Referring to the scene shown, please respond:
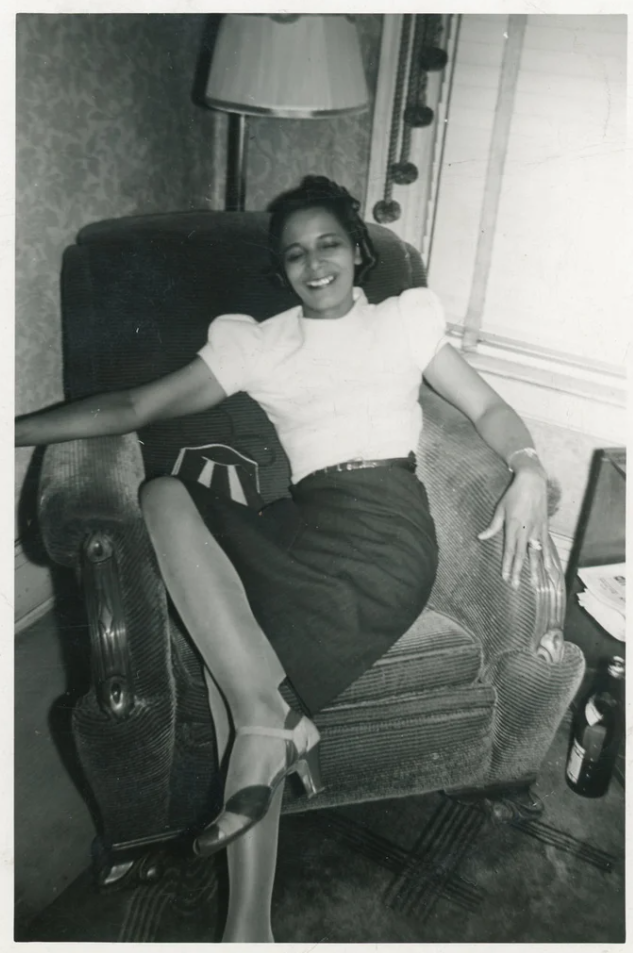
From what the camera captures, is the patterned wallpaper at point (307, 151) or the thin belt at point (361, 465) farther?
the patterned wallpaper at point (307, 151)

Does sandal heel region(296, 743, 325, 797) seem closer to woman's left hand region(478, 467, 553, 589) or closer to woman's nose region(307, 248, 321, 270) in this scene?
woman's left hand region(478, 467, 553, 589)

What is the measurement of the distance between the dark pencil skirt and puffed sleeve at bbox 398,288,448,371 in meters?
0.26

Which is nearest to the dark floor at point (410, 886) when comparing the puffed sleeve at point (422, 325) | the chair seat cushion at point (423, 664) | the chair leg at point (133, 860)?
the chair leg at point (133, 860)

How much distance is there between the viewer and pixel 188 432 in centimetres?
149

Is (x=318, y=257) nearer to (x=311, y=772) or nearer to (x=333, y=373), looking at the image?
(x=333, y=373)

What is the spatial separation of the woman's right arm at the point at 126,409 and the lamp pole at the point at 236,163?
64 cm

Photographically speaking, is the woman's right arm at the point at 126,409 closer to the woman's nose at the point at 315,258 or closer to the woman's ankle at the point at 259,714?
the woman's nose at the point at 315,258

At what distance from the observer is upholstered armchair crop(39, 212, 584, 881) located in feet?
3.76

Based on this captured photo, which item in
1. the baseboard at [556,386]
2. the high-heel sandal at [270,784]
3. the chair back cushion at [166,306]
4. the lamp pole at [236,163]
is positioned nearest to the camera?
the high-heel sandal at [270,784]

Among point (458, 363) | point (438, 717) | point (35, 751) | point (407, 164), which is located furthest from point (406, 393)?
point (35, 751)

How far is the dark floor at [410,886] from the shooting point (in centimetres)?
123

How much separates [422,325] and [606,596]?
0.75 metres

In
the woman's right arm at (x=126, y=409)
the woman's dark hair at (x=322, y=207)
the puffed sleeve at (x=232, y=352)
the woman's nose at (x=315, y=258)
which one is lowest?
the woman's right arm at (x=126, y=409)

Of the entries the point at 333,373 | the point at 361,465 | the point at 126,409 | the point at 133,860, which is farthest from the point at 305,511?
the point at 133,860
